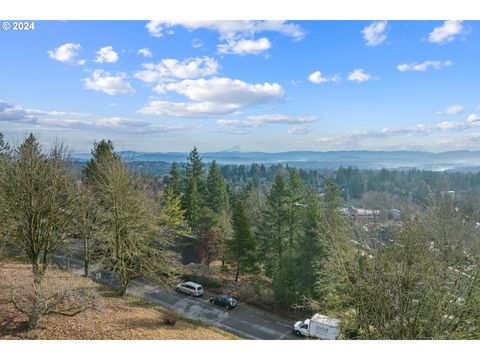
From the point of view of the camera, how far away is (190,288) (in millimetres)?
14102

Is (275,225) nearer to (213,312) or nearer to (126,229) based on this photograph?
(213,312)

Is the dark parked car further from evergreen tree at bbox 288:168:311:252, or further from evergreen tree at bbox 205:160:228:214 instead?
evergreen tree at bbox 205:160:228:214

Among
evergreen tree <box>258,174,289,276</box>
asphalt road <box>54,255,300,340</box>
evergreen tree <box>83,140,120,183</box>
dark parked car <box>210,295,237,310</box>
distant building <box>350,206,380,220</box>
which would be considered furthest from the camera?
evergreen tree <box>258,174,289,276</box>

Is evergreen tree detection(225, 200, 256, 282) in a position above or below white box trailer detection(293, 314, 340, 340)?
above

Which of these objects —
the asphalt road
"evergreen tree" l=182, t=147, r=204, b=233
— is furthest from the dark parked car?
"evergreen tree" l=182, t=147, r=204, b=233

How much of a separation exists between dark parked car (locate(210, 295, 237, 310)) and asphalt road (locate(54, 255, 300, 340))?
0.20 m

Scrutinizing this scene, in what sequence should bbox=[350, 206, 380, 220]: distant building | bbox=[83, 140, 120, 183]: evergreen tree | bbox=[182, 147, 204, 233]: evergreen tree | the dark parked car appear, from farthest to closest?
1. bbox=[182, 147, 204, 233]: evergreen tree
2. bbox=[83, 140, 120, 183]: evergreen tree
3. the dark parked car
4. bbox=[350, 206, 380, 220]: distant building

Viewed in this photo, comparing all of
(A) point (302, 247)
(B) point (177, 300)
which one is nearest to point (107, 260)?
(B) point (177, 300)

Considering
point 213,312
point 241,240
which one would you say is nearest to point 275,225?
point 241,240

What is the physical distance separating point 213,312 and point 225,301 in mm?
771

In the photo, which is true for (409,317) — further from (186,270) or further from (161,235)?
(186,270)

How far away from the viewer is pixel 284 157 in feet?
55.0

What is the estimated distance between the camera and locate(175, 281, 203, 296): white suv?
46.0 feet

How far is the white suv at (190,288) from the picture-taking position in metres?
14.0
